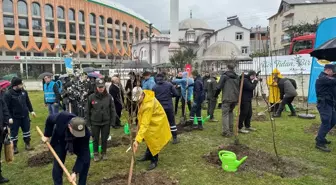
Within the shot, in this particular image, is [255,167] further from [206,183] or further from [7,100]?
[7,100]

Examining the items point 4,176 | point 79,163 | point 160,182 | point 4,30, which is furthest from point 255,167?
point 4,30

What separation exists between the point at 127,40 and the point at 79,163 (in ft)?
224

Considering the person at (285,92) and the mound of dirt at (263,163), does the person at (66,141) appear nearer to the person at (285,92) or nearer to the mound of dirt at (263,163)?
the mound of dirt at (263,163)

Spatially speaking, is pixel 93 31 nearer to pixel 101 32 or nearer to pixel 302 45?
pixel 101 32

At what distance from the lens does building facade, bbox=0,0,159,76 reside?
4841cm

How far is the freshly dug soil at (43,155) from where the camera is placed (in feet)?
16.8

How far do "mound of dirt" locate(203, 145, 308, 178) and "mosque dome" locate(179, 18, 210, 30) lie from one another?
57.9 metres

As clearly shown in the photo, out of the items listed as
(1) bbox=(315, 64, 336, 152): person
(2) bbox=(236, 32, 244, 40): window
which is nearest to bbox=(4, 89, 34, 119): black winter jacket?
(1) bbox=(315, 64, 336, 152): person

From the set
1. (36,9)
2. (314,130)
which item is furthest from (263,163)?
(36,9)

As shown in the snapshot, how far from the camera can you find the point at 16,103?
18.5ft

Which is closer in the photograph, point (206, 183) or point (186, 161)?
point (206, 183)

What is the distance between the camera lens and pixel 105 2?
65188 mm

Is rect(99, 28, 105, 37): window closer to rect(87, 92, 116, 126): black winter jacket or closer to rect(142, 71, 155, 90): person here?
rect(142, 71, 155, 90): person

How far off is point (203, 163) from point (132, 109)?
7.18 ft
